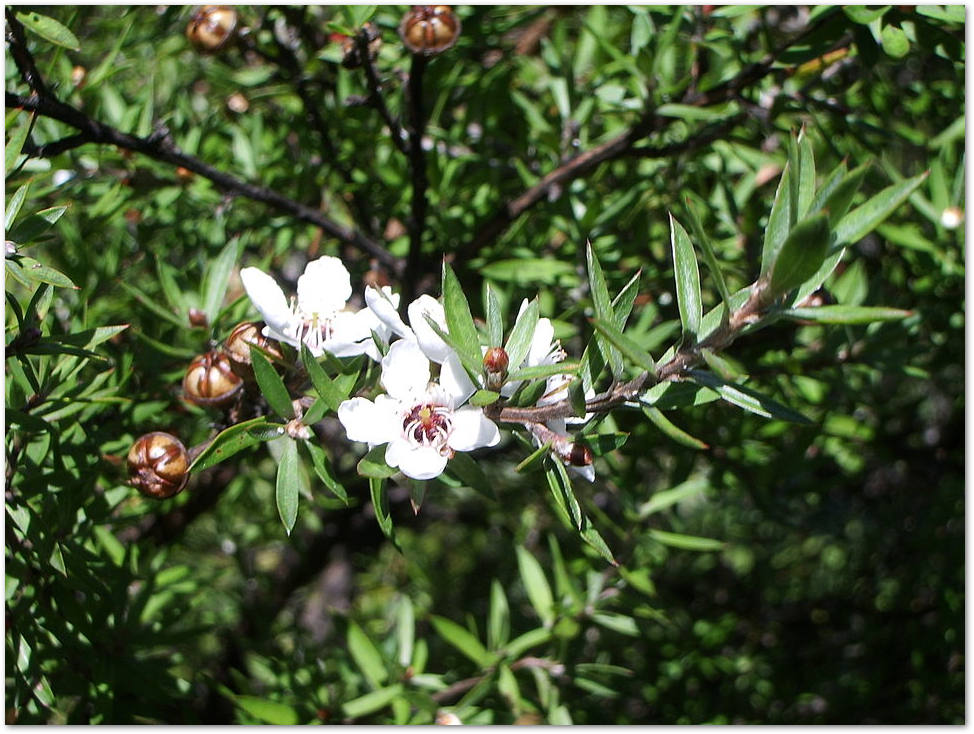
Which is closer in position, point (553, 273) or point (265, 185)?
point (553, 273)

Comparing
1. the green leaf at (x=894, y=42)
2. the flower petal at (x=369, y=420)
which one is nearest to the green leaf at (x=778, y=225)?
the flower petal at (x=369, y=420)

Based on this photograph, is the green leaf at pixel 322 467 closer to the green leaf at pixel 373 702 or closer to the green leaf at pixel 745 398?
Answer: the green leaf at pixel 745 398

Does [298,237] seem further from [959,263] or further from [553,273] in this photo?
[959,263]

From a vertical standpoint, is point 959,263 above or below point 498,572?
above

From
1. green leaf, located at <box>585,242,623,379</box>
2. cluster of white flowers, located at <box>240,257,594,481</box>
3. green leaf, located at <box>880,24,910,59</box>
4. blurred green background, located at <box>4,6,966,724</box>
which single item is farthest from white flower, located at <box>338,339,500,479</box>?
green leaf, located at <box>880,24,910,59</box>

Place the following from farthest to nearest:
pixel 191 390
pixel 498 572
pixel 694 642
A: pixel 498 572, pixel 694 642, pixel 191 390

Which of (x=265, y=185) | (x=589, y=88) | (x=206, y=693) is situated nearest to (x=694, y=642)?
(x=206, y=693)
